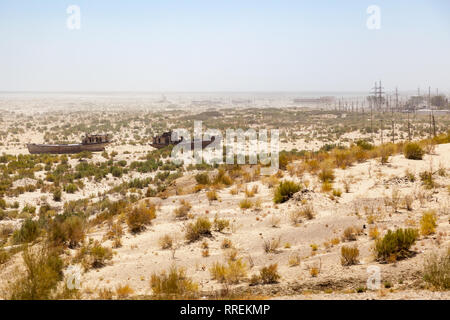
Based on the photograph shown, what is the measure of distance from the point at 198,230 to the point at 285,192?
4.10 m

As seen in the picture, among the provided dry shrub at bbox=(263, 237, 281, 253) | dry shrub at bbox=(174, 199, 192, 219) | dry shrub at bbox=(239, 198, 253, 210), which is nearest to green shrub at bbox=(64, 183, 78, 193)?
dry shrub at bbox=(174, 199, 192, 219)

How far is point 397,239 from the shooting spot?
7742 mm

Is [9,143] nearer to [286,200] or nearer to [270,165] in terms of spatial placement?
[270,165]

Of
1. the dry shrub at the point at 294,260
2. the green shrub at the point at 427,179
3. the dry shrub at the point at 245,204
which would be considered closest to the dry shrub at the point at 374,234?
the dry shrub at the point at 294,260

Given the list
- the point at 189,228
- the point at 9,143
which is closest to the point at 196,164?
the point at 189,228

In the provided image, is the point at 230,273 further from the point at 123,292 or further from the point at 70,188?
the point at 70,188

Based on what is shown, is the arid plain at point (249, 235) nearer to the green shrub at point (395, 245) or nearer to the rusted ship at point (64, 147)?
the green shrub at point (395, 245)

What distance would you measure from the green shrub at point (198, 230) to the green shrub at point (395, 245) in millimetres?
4582

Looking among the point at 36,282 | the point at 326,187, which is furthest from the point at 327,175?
the point at 36,282

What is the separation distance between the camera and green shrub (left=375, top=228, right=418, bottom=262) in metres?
7.61

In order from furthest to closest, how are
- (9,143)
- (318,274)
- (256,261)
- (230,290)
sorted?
(9,143)
(256,261)
(318,274)
(230,290)

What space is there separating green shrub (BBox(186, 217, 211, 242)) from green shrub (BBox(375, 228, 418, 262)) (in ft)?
15.0

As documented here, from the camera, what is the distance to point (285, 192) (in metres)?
13.3

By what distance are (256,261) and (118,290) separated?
3171 millimetres
